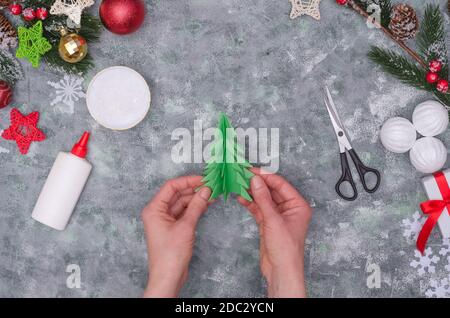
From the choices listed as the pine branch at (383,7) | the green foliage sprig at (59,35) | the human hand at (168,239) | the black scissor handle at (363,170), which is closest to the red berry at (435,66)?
the pine branch at (383,7)

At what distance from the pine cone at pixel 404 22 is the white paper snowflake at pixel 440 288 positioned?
609 millimetres

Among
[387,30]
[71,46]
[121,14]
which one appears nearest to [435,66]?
[387,30]

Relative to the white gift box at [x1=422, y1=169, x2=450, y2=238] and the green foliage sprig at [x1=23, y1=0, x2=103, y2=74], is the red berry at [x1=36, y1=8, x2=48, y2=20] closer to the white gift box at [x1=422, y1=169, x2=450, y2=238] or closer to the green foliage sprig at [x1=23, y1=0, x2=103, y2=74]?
the green foliage sprig at [x1=23, y1=0, x2=103, y2=74]

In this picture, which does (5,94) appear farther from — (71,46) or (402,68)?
(402,68)

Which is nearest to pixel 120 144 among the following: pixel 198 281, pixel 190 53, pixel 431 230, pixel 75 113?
pixel 75 113

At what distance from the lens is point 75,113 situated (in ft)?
4.04

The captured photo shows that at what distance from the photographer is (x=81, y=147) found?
3.86 ft

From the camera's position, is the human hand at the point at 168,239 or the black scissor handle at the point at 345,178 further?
the black scissor handle at the point at 345,178

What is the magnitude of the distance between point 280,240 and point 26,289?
0.66m

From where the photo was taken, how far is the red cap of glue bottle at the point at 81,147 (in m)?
1.18

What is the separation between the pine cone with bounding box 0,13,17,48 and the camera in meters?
1.15

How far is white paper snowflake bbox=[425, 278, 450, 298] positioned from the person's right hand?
0.37 metres

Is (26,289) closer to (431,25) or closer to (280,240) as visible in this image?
(280,240)

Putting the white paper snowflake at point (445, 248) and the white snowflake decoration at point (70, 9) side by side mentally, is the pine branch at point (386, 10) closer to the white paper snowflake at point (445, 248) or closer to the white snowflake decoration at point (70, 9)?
the white paper snowflake at point (445, 248)
